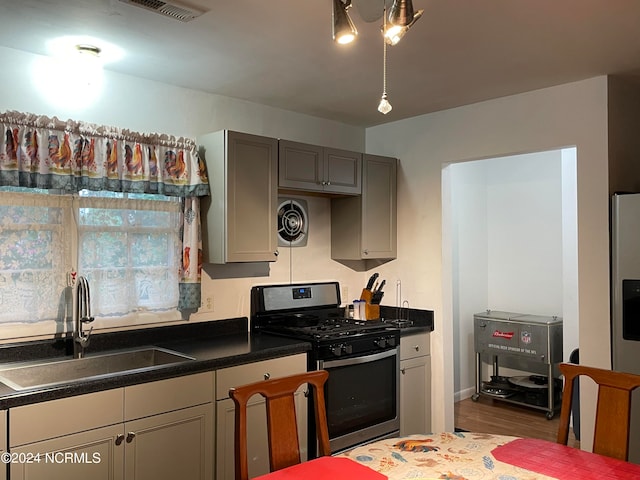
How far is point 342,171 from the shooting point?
3863 mm

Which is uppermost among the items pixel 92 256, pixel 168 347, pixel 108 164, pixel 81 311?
pixel 108 164

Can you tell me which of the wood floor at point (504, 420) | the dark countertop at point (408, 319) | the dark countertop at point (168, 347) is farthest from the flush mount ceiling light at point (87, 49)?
the wood floor at point (504, 420)

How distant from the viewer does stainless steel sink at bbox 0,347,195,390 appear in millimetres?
2537

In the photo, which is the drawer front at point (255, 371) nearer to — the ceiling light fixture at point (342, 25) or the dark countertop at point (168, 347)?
the dark countertop at point (168, 347)

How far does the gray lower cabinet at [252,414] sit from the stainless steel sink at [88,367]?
26cm

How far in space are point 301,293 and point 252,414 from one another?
118 cm

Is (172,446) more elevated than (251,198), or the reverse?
(251,198)

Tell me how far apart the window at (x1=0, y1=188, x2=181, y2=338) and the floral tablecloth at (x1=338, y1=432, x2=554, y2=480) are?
174cm

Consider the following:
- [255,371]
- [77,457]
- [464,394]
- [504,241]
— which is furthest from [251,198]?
[464,394]

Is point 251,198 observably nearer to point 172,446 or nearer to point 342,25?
point 172,446

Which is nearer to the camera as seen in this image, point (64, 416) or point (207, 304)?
point (64, 416)

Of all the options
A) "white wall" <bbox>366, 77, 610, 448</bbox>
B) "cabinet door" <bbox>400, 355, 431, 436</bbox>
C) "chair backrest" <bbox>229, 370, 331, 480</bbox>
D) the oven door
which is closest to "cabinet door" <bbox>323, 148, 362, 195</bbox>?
"white wall" <bbox>366, 77, 610, 448</bbox>

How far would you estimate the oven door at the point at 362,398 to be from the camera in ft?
10.9

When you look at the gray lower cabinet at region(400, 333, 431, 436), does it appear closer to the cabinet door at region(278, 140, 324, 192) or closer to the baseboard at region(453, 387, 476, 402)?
the cabinet door at region(278, 140, 324, 192)
